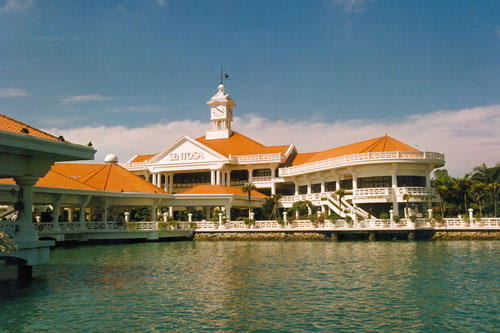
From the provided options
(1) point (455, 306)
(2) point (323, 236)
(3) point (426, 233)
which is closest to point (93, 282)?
(1) point (455, 306)

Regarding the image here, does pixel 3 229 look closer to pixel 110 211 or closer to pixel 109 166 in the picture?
pixel 109 166

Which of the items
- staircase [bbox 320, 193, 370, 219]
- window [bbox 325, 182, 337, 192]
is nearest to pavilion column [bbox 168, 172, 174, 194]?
window [bbox 325, 182, 337, 192]

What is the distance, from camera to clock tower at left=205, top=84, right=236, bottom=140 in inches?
2783

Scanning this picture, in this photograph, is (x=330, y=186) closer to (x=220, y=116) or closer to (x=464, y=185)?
(x=464, y=185)

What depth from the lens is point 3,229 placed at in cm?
1888

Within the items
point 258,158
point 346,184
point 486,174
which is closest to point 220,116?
point 258,158

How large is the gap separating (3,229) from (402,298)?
14.5 metres

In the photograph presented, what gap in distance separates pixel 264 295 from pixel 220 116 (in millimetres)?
55195

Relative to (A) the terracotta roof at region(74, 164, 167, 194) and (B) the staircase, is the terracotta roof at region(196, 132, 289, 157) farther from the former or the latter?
(A) the terracotta roof at region(74, 164, 167, 194)

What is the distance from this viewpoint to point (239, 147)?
218 feet

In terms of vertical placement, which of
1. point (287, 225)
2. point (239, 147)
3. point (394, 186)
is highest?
point (239, 147)

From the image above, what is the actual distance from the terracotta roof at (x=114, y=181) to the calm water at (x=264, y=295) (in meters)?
18.7

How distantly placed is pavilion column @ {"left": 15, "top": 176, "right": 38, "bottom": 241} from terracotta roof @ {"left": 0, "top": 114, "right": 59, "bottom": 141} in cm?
185

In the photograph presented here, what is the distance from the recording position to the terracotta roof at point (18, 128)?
17578 millimetres
